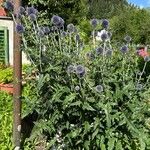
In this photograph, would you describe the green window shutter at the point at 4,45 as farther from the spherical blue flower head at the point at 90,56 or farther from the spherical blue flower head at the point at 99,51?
the spherical blue flower head at the point at 99,51

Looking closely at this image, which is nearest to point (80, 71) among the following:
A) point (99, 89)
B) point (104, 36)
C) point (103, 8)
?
point (99, 89)

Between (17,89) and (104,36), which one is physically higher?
(104,36)

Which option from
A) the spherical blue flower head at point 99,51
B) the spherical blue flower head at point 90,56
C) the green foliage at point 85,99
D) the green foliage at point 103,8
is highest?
the green foliage at point 103,8

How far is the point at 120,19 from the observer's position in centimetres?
3619

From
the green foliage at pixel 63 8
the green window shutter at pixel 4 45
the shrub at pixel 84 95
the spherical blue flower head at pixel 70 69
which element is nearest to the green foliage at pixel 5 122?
the shrub at pixel 84 95

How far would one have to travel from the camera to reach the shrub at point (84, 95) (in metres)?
3.98

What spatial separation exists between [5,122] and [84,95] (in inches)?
84.0

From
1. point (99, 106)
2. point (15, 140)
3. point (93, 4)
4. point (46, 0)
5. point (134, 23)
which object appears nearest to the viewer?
point (99, 106)

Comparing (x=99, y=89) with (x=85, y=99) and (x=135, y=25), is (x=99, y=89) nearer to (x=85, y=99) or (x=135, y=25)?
(x=85, y=99)

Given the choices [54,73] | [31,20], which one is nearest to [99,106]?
[54,73]

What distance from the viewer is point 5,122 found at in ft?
19.0

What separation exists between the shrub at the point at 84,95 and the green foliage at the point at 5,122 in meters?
1.36

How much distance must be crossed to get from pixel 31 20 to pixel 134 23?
105ft

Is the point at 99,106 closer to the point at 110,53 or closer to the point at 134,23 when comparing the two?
the point at 110,53
